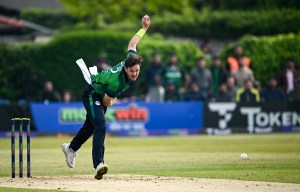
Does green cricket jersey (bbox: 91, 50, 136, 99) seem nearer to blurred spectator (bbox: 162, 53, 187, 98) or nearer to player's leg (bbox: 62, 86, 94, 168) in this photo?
player's leg (bbox: 62, 86, 94, 168)

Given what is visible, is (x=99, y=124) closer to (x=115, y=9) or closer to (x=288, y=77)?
(x=288, y=77)

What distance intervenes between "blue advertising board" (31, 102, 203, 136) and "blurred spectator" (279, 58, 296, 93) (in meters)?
3.67

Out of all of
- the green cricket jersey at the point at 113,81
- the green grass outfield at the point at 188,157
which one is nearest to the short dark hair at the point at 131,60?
the green cricket jersey at the point at 113,81

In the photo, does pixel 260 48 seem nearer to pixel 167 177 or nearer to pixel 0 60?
pixel 0 60

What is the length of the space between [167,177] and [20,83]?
797 inches

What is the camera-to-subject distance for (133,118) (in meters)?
28.5

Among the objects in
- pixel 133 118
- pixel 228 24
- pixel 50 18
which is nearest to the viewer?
pixel 133 118

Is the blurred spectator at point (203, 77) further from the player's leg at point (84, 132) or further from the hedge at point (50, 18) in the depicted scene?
the hedge at point (50, 18)

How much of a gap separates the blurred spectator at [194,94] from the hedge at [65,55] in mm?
4092

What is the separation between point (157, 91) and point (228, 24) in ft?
40.9

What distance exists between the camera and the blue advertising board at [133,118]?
2817 centimetres

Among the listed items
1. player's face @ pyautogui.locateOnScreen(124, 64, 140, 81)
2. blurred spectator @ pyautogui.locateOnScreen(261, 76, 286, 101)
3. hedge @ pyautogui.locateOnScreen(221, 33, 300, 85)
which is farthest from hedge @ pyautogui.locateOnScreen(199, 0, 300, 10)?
player's face @ pyautogui.locateOnScreen(124, 64, 140, 81)

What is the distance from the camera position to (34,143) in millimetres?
24844

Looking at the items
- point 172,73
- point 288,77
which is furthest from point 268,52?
point 172,73
